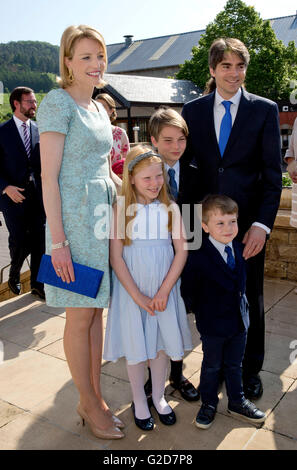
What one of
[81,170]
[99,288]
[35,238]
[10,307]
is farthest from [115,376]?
[35,238]

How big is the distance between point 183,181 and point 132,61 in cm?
6703

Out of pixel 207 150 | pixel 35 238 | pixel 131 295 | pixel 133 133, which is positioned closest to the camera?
pixel 131 295

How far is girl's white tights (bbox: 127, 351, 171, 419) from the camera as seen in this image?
97.3 inches

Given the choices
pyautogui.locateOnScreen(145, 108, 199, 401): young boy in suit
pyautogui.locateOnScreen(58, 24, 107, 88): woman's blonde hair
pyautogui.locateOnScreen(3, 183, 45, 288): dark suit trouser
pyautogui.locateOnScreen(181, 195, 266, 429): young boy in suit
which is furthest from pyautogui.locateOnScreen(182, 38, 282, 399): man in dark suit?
pyautogui.locateOnScreen(3, 183, 45, 288): dark suit trouser

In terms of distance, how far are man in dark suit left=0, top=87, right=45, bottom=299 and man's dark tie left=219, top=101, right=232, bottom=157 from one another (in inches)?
101

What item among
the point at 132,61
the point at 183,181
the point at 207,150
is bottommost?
the point at 183,181

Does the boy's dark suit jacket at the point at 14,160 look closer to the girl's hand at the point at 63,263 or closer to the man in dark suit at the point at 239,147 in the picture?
the man in dark suit at the point at 239,147

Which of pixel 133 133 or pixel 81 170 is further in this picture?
pixel 133 133

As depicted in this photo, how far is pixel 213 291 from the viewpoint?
2.39 meters

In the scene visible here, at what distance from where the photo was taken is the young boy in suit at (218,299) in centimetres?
237

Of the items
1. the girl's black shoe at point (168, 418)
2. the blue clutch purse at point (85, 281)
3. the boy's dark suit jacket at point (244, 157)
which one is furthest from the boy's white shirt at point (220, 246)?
the girl's black shoe at point (168, 418)

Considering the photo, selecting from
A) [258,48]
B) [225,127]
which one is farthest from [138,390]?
[258,48]

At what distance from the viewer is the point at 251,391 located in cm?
271

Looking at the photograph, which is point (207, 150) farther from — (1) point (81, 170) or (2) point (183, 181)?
(1) point (81, 170)
